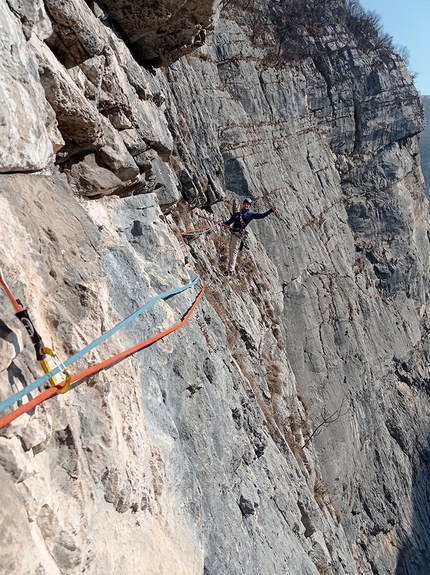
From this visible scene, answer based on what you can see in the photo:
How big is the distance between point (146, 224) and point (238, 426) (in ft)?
11.5

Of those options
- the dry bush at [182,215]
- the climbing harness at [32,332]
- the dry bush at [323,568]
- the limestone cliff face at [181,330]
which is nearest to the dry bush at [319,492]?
the limestone cliff face at [181,330]

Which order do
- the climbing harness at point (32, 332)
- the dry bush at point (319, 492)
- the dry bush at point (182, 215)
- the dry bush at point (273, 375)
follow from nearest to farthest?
the climbing harness at point (32, 332), the dry bush at point (182, 215), the dry bush at point (273, 375), the dry bush at point (319, 492)

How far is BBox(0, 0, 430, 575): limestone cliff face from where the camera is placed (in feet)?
11.6

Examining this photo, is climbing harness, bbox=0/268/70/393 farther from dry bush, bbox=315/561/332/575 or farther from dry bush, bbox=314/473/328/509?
dry bush, bbox=314/473/328/509

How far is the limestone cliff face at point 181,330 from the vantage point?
11.6 feet

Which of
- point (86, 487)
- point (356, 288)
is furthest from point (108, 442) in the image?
point (356, 288)

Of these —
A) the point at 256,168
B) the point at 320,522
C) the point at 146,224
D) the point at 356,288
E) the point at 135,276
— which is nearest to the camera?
the point at 135,276

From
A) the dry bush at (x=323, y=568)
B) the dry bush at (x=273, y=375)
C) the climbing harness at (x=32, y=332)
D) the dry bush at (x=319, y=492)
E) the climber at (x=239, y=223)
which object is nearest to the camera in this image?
the climbing harness at (x=32, y=332)

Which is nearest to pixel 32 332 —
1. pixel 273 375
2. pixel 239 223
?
pixel 239 223

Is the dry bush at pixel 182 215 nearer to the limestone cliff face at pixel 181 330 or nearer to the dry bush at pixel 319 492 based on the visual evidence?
the limestone cliff face at pixel 181 330

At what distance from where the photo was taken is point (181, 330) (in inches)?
239

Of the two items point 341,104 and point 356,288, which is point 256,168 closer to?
point 356,288

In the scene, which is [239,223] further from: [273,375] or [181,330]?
[181,330]

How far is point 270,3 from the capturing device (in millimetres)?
22938
